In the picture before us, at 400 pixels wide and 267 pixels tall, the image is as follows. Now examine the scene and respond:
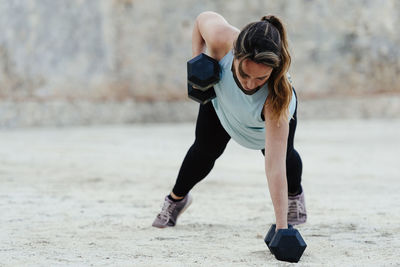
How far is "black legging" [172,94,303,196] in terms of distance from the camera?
279 centimetres

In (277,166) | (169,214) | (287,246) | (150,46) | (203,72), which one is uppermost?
(203,72)

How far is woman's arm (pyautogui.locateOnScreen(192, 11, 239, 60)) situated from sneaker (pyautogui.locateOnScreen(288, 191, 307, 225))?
0.85 metres

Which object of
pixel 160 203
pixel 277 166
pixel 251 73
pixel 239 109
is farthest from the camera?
pixel 160 203

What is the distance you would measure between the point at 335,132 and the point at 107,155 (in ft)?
12.8

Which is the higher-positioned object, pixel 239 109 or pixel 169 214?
pixel 239 109

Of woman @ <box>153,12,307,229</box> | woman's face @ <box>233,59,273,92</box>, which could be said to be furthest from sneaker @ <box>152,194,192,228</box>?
woman's face @ <box>233,59,273,92</box>

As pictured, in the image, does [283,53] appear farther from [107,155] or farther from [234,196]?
[107,155]

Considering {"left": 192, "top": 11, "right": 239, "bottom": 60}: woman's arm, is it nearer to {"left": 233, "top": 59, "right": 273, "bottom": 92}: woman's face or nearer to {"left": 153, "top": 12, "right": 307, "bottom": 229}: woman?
{"left": 153, "top": 12, "right": 307, "bottom": 229}: woman

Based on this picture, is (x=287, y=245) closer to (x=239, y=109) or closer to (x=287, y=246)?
(x=287, y=246)

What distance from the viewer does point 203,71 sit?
246cm

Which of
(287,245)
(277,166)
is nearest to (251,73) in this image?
(277,166)

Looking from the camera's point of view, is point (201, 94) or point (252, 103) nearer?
point (252, 103)

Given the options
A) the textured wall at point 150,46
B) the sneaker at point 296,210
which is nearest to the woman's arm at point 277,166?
the sneaker at point 296,210

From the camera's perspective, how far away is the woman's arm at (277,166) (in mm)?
2348
